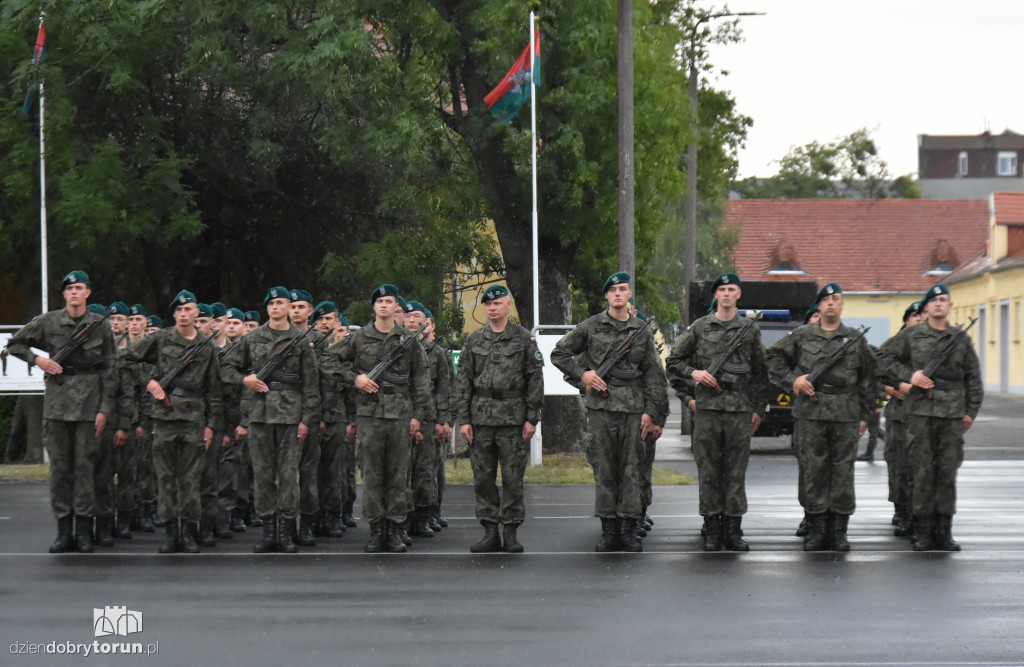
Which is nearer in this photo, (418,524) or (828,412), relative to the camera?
(828,412)

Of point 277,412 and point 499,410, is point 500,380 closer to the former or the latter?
point 499,410

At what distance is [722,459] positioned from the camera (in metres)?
12.9

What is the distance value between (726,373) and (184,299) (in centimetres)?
Result: 472

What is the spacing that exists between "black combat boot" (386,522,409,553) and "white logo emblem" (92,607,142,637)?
3.41 m

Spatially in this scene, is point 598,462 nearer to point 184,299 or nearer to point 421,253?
point 184,299

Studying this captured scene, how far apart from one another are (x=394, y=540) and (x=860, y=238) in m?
54.7

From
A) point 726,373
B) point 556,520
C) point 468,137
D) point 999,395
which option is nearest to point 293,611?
point 726,373

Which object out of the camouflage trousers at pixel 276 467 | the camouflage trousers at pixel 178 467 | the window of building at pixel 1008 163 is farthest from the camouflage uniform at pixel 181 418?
the window of building at pixel 1008 163

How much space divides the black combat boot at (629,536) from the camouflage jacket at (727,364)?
113cm

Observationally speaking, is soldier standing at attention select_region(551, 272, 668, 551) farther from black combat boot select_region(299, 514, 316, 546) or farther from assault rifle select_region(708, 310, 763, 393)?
black combat boot select_region(299, 514, 316, 546)

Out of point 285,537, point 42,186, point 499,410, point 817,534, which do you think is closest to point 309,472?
point 285,537

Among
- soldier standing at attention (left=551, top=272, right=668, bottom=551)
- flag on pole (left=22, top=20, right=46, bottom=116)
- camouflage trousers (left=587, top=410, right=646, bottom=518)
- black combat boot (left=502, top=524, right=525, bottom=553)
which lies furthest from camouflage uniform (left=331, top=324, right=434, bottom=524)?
flag on pole (left=22, top=20, right=46, bottom=116)

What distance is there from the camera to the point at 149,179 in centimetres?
2539

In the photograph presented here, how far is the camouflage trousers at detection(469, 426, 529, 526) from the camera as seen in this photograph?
12.8 m
